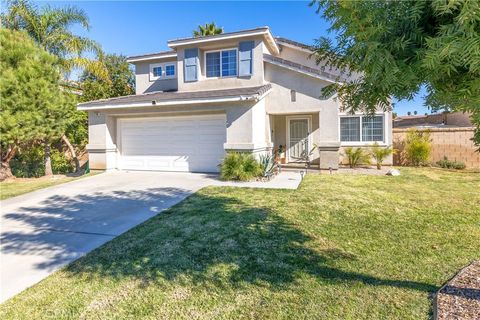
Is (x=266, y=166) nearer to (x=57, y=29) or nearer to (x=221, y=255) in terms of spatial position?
(x=221, y=255)

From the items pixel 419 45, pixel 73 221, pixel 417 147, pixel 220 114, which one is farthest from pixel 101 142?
pixel 417 147

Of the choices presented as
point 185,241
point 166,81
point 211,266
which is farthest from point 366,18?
point 166,81

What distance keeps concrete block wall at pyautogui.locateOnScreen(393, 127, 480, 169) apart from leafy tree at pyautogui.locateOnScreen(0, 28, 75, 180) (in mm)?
17831

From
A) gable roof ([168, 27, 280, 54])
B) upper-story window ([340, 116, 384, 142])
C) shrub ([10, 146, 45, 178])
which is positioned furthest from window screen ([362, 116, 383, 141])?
shrub ([10, 146, 45, 178])

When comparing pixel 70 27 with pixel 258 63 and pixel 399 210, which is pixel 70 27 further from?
pixel 399 210

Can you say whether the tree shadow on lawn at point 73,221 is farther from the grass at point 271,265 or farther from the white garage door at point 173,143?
the white garage door at point 173,143

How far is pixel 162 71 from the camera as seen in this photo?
17.7m

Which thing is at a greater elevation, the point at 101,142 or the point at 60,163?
the point at 101,142

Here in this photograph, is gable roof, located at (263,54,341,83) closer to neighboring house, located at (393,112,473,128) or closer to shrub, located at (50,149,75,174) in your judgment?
neighboring house, located at (393,112,473,128)

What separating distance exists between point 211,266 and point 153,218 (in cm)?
294

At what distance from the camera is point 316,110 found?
1362cm

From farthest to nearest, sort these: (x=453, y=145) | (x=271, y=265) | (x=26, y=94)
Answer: (x=453, y=145), (x=26, y=94), (x=271, y=265)

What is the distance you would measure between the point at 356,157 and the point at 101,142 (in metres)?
13.0

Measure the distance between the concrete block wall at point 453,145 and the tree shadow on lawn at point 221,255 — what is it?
43.4 feet
